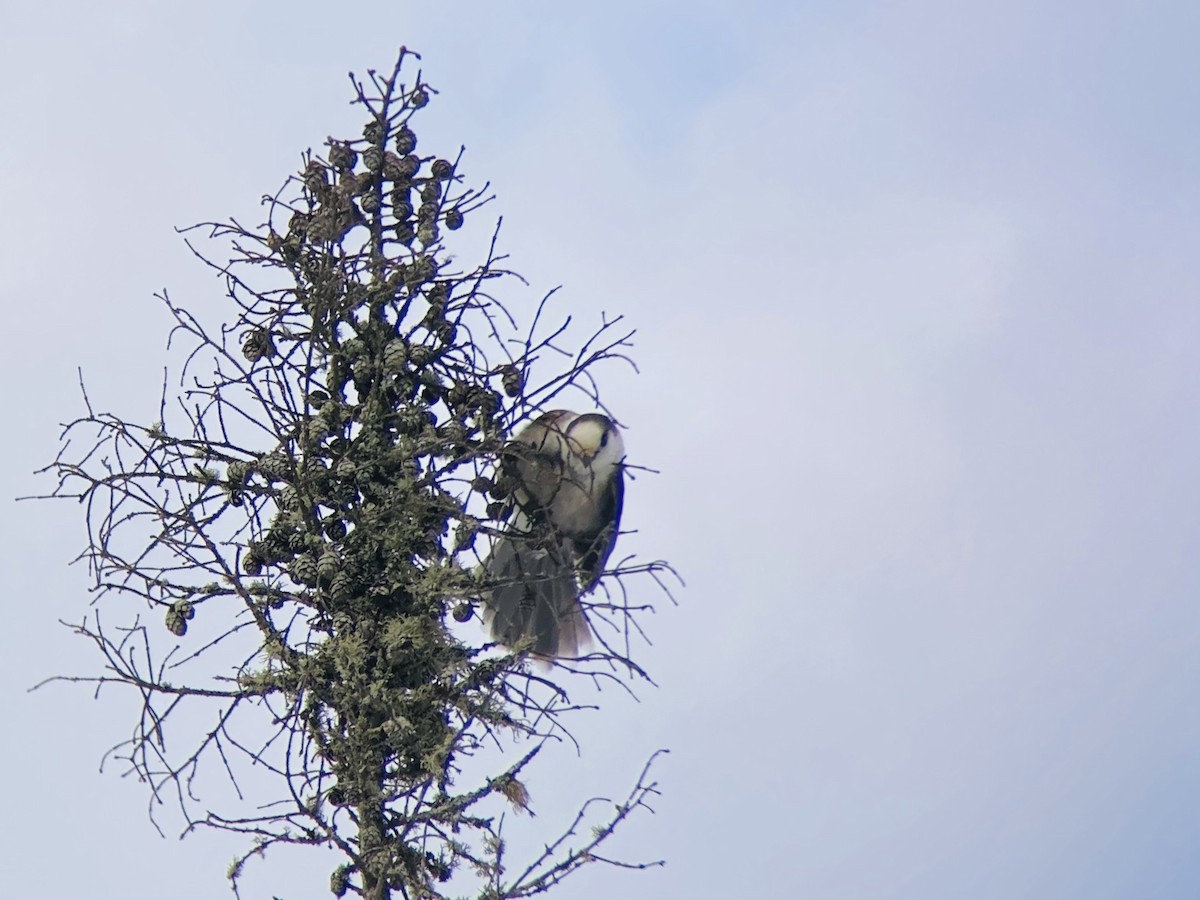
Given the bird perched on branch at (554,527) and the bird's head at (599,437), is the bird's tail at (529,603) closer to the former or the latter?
the bird perched on branch at (554,527)

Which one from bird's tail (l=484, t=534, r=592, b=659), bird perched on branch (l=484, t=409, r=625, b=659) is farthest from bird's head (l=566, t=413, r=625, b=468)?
bird's tail (l=484, t=534, r=592, b=659)

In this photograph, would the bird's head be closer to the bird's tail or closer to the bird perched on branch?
the bird perched on branch

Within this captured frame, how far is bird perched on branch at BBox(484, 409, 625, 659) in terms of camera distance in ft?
17.3

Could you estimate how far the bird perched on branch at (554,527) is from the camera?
17.3ft

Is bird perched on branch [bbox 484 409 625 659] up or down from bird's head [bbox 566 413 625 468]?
down

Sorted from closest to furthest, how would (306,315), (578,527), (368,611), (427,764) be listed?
(427,764), (368,611), (306,315), (578,527)

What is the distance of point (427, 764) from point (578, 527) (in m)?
2.35

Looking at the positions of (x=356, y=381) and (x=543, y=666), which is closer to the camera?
(x=356, y=381)

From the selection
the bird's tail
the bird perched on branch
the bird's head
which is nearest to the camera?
the bird perched on branch

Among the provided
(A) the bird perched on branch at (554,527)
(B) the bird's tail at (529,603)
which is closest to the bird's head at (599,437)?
(A) the bird perched on branch at (554,527)

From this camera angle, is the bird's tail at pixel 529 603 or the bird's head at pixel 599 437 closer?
the bird's tail at pixel 529 603

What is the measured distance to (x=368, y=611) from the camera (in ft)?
15.9

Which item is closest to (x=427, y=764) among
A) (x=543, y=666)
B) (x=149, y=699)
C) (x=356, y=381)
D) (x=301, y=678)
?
(x=301, y=678)

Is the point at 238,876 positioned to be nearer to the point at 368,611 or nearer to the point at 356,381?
the point at 368,611
